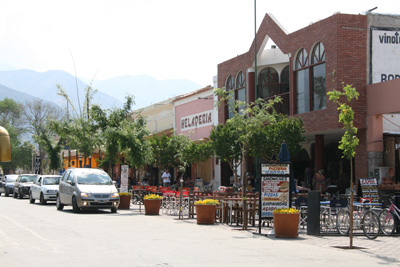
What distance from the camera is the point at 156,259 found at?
10.3 m

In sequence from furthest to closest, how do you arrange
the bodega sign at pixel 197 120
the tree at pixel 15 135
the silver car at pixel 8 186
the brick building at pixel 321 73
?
the tree at pixel 15 135
the silver car at pixel 8 186
the bodega sign at pixel 197 120
the brick building at pixel 321 73

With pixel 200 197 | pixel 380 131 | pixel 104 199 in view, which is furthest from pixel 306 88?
pixel 104 199

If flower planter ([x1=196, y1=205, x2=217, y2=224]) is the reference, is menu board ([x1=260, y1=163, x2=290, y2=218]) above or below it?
above

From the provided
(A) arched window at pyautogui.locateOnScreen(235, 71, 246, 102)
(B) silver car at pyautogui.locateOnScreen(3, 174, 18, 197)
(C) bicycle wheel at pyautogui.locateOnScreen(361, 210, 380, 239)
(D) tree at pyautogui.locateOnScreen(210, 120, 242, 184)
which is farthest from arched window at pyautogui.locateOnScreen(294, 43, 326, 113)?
(B) silver car at pyautogui.locateOnScreen(3, 174, 18, 197)

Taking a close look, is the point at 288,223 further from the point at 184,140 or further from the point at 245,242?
the point at 184,140

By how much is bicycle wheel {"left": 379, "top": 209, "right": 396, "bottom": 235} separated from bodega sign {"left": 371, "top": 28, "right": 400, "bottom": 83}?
436 inches

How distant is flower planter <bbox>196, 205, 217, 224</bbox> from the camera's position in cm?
1877

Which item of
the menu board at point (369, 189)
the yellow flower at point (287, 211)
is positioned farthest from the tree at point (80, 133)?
the yellow flower at point (287, 211)

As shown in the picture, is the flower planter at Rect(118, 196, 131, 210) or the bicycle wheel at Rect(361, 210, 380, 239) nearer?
the bicycle wheel at Rect(361, 210, 380, 239)

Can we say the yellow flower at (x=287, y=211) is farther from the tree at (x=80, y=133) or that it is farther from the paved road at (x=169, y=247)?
the tree at (x=80, y=133)

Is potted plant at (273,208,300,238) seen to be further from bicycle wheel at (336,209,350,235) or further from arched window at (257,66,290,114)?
arched window at (257,66,290,114)

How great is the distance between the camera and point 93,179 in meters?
24.6

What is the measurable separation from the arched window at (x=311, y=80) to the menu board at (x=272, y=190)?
10.9m

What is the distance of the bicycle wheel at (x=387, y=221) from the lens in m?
14.8
